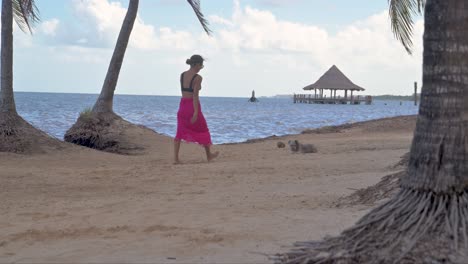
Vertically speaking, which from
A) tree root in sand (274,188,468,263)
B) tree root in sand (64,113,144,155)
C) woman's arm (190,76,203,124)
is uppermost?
woman's arm (190,76,203,124)

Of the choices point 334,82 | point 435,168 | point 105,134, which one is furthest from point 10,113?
point 334,82

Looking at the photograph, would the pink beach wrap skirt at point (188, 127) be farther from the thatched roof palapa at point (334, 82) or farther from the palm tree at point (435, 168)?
the thatched roof palapa at point (334, 82)

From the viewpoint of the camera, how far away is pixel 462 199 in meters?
3.81

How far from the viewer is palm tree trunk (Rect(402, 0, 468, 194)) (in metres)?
3.78

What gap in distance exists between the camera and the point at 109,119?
597 inches

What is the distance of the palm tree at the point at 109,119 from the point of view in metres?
14.4

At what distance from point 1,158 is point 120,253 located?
6.93 m

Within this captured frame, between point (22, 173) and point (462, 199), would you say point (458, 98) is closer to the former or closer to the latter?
point (462, 199)

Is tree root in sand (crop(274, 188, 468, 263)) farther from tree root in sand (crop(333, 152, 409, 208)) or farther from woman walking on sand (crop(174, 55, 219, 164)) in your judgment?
woman walking on sand (crop(174, 55, 219, 164))

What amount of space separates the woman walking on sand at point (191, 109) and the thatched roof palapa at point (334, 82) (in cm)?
6479

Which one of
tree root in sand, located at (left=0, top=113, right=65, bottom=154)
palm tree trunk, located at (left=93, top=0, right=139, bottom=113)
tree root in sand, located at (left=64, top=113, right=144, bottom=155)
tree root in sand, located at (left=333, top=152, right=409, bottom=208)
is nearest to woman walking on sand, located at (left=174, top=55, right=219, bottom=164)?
tree root in sand, located at (left=0, top=113, right=65, bottom=154)

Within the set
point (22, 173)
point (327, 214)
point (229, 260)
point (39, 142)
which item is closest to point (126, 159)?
point (39, 142)

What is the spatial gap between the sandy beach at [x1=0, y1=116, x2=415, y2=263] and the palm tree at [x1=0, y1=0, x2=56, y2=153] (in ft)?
1.72

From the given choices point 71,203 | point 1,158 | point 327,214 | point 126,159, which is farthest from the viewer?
point 126,159
